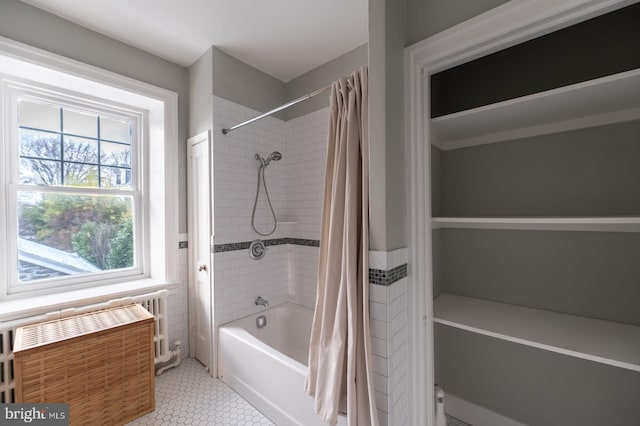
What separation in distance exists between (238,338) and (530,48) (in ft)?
8.30

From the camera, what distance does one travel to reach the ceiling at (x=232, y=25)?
1649 millimetres

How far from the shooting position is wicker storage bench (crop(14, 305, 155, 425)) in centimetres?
133

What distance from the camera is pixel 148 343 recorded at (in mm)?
1686

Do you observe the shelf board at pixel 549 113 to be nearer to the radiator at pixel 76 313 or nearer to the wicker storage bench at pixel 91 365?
the wicker storage bench at pixel 91 365

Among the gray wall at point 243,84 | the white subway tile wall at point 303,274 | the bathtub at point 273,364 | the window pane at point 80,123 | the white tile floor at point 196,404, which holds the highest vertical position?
the gray wall at point 243,84

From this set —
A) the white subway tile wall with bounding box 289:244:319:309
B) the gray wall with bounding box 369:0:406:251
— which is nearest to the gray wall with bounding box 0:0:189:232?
the white subway tile wall with bounding box 289:244:319:309

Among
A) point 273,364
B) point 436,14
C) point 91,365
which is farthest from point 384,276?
point 91,365

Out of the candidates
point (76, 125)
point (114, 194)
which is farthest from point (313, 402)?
point (76, 125)

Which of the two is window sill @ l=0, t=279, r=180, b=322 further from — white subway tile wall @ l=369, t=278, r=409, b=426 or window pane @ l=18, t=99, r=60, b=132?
white subway tile wall @ l=369, t=278, r=409, b=426

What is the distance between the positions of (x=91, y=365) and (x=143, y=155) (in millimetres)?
1646

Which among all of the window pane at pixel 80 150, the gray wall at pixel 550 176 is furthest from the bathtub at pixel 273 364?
the window pane at pixel 80 150

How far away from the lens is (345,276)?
1.25 meters

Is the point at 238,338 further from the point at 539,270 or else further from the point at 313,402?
the point at 539,270

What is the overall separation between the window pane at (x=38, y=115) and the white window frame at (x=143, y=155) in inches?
3.6
